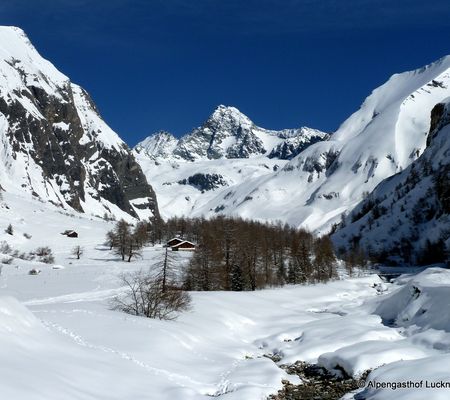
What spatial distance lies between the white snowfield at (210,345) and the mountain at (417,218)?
6921cm

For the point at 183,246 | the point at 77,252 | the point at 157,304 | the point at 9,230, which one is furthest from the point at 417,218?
the point at 157,304

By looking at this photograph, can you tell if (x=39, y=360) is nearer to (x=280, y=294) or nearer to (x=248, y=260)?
(x=280, y=294)

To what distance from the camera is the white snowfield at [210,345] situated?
18.6m

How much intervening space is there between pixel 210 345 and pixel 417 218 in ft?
393

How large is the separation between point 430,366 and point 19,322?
16800 mm

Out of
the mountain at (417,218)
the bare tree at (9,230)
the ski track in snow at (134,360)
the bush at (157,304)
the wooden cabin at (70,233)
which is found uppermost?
the mountain at (417,218)

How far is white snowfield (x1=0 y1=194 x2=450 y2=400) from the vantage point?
18.6 metres

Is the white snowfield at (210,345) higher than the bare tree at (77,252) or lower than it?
lower

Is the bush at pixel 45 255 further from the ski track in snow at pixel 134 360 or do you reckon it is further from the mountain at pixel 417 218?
the ski track in snow at pixel 134 360

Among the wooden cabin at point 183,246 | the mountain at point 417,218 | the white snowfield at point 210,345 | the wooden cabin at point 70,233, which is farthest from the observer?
the wooden cabin at point 70,233

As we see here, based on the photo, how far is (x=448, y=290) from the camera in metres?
37.3

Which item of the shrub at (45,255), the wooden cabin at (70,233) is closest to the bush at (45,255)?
the shrub at (45,255)

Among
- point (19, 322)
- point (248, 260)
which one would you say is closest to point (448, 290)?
point (19, 322)

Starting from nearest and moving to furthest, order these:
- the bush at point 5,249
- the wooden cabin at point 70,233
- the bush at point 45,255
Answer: the bush at point 45,255, the bush at point 5,249, the wooden cabin at point 70,233
